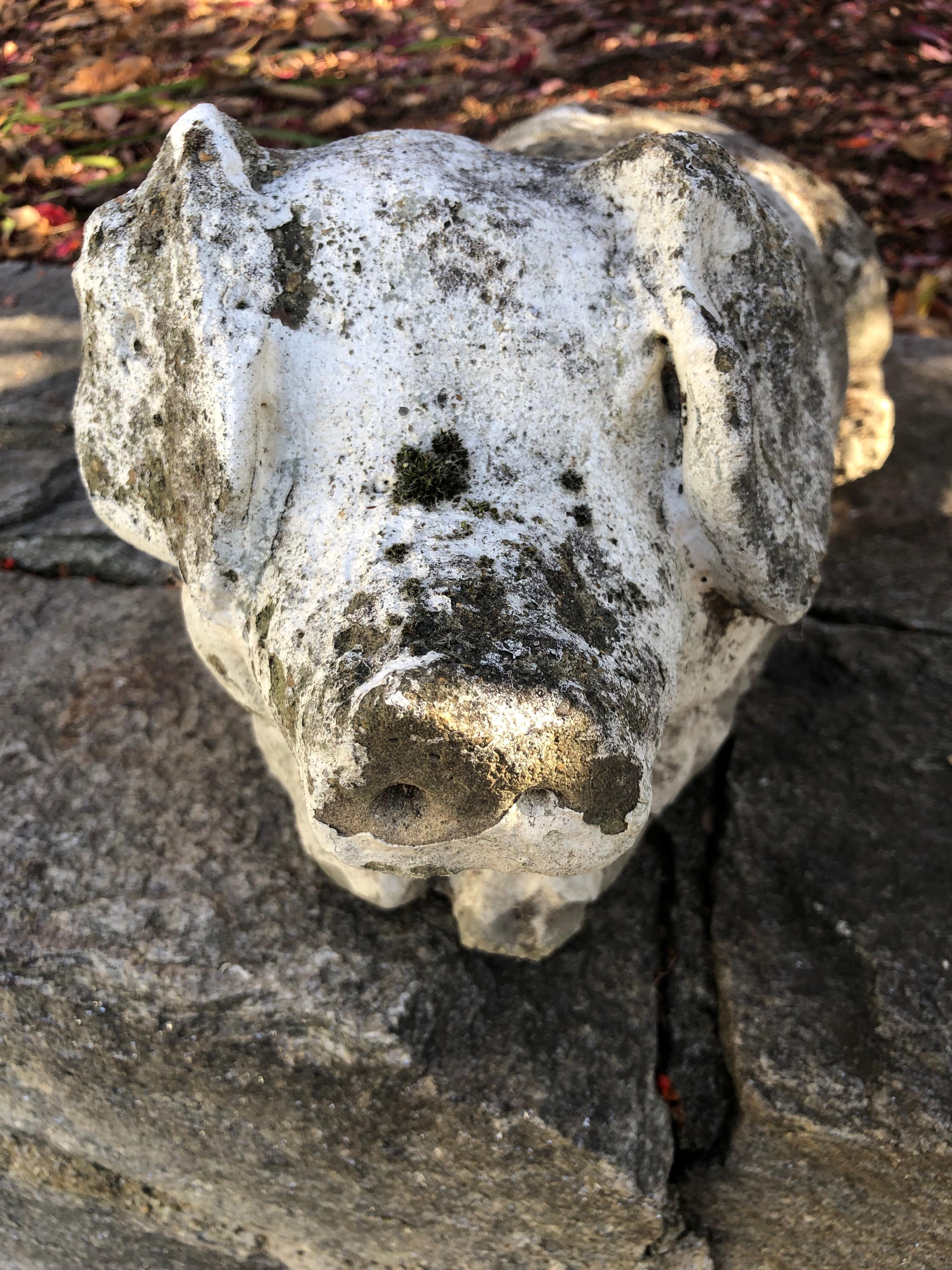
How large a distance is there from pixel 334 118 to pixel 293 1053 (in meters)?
2.83

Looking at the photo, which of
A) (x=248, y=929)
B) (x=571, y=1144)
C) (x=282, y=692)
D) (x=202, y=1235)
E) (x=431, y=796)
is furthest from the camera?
(x=202, y=1235)

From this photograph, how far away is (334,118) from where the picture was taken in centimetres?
331

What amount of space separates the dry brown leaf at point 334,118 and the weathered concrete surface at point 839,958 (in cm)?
225

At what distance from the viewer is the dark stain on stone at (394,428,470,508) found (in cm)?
104

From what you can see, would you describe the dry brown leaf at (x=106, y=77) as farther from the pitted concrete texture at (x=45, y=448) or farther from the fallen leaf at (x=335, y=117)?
the pitted concrete texture at (x=45, y=448)

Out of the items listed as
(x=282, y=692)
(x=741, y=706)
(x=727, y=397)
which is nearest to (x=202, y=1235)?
(x=282, y=692)

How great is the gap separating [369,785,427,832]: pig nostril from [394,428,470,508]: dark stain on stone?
10.5 inches

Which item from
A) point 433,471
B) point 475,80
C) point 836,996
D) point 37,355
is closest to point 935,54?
point 475,80

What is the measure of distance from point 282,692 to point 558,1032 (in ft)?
2.29

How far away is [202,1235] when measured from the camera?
1617mm

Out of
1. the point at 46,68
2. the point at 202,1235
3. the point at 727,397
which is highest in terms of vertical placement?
the point at 727,397

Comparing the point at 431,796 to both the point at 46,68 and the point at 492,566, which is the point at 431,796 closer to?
the point at 492,566

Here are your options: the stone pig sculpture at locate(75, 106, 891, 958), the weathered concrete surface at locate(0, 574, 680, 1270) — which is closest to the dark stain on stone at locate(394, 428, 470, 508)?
the stone pig sculpture at locate(75, 106, 891, 958)

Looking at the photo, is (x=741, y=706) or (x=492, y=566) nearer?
(x=492, y=566)
